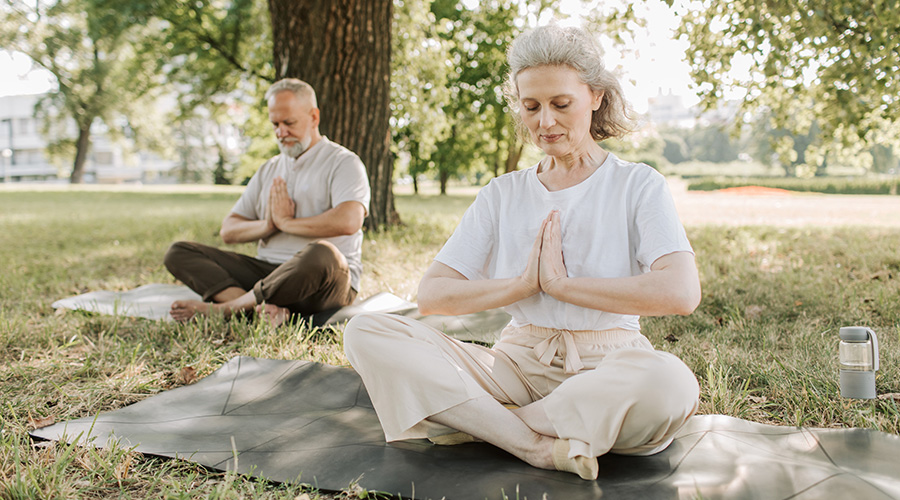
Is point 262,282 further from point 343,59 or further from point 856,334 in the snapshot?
point 343,59

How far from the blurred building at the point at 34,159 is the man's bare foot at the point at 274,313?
249ft

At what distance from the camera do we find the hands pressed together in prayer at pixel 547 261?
2.19 m

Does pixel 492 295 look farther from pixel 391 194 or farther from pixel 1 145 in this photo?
pixel 1 145

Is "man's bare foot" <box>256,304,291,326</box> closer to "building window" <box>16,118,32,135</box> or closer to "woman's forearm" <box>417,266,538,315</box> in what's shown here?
"woman's forearm" <box>417,266,538,315</box>

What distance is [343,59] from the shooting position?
23.1ft

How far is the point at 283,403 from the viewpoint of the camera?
289 cm

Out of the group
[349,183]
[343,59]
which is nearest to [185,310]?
[349,183]

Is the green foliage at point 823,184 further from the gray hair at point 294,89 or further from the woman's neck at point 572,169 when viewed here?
the woman's neck at point 572,169


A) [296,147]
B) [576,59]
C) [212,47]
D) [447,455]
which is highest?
[212,47]

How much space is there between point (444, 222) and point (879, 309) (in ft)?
21.1

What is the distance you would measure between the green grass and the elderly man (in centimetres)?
30

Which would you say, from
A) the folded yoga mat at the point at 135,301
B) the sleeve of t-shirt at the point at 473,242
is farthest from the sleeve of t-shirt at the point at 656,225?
the folded yoga mat at the point at 135,301

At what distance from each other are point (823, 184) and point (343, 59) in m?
31.5

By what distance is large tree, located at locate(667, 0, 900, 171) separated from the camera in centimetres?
502
